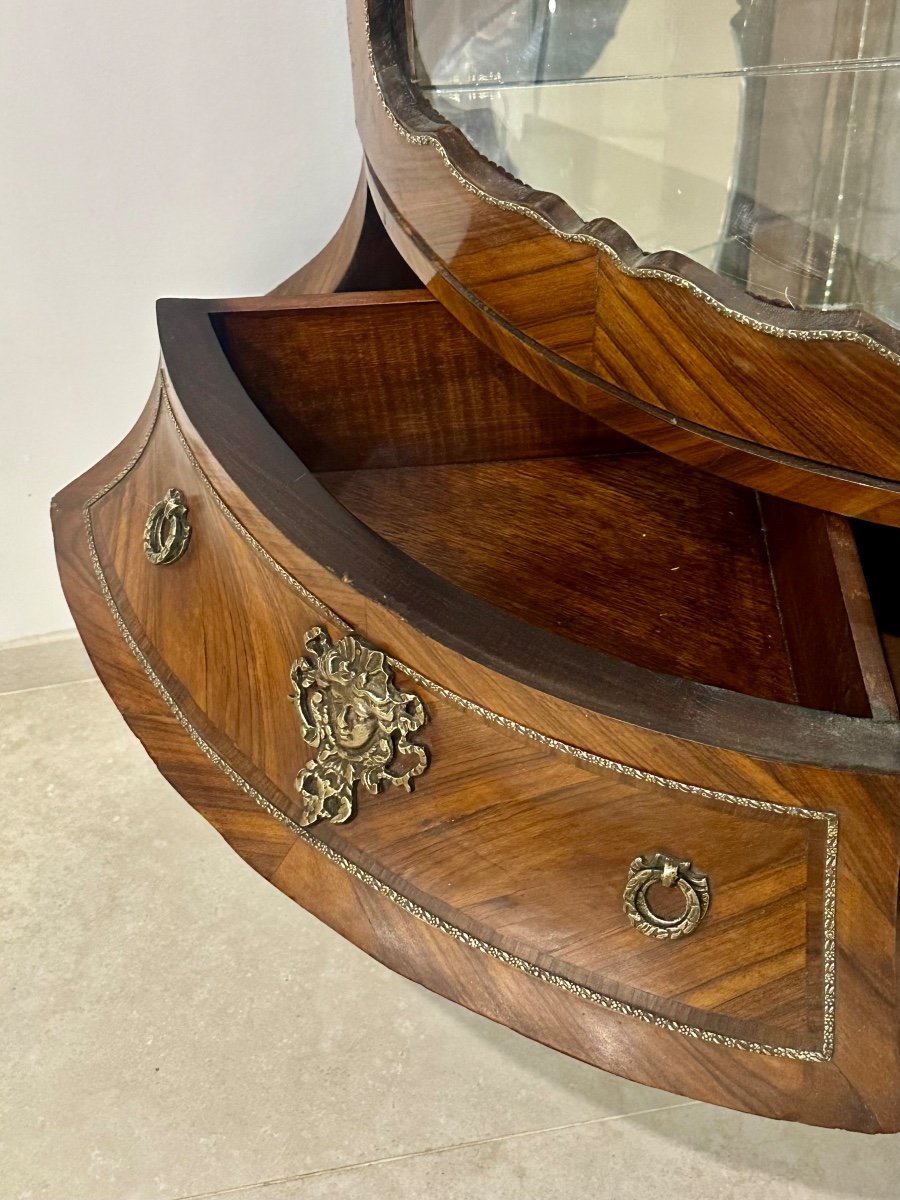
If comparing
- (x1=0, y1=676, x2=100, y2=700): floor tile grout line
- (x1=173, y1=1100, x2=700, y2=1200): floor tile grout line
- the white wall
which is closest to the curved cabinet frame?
the white wall

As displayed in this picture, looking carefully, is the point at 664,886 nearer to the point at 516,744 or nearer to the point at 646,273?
the point at 516,744

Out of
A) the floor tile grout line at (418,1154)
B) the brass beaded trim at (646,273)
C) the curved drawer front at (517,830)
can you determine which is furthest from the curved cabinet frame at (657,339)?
the floor tile grout line at (418,1154)

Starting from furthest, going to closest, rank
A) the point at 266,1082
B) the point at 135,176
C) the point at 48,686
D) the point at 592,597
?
the point at 48,686 → the point at 135,176 → the point at 266,1082 → the point at 592,597

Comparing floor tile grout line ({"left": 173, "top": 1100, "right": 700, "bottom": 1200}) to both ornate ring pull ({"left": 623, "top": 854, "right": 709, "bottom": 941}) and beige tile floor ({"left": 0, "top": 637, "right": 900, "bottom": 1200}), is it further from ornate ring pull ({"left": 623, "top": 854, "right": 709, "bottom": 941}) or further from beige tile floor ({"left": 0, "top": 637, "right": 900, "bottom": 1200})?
ornate ring pull ({"left": 623, "top": 854, "right": 709, "bottom": 941})

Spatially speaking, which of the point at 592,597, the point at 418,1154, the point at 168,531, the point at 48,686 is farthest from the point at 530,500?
the point at 48,686

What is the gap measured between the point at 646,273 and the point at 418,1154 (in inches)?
22.8

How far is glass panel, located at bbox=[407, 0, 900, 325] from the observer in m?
0.43

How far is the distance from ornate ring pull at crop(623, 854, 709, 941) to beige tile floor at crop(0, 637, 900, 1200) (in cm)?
35

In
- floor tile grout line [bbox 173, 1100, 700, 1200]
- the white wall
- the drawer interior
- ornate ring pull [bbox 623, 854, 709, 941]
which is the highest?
the white wall

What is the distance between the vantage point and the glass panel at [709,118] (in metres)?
0.43

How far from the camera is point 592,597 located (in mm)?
646

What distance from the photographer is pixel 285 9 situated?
0.82 m

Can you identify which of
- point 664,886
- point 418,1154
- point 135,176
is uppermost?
point 135,176

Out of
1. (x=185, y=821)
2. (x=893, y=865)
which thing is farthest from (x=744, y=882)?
(x=185, y=821)
